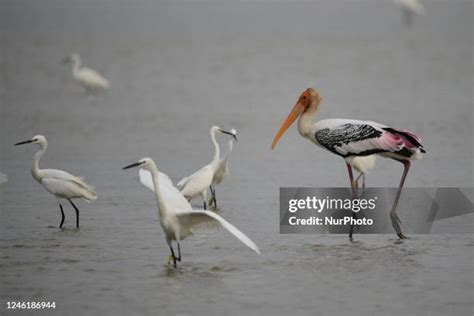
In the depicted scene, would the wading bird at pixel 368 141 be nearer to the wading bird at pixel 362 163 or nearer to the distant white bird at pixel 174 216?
the wading bird at pixel 362 163

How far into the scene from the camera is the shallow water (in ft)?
23.4

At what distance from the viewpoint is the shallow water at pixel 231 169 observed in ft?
23.4

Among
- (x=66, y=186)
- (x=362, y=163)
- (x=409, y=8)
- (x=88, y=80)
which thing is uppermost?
(x=409, y=8)

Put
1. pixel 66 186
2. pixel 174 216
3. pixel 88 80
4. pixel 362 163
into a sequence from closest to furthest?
pixel 174 216, pixel 66 186, pixel 362 163, pixel 88 80

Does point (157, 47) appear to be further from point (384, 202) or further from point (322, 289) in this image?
point (322, 289)

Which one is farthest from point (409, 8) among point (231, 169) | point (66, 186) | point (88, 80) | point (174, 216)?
point (174, 216)

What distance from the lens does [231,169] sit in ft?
41.1

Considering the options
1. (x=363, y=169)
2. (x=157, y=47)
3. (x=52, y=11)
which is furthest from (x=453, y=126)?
(x=52, y=11)

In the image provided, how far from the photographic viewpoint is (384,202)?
31.8 ft

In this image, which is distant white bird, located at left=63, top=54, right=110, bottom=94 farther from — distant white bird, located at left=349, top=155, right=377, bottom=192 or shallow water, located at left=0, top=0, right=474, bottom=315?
distant white bird, located at left=349, top=155, right=377, bottom=192

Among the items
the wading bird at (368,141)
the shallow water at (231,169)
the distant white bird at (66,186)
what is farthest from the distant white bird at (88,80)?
the wading bird at (368,141)

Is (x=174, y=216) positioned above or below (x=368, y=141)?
below

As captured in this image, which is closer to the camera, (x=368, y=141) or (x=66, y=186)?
(x=368, y=141)

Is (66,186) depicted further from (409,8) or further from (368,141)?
(409,8)
